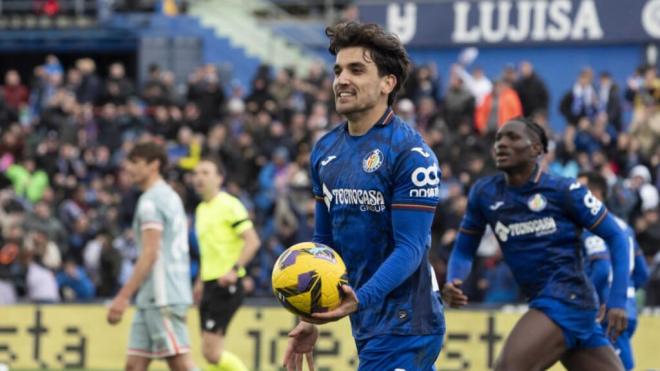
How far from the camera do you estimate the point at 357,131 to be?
6945 mm

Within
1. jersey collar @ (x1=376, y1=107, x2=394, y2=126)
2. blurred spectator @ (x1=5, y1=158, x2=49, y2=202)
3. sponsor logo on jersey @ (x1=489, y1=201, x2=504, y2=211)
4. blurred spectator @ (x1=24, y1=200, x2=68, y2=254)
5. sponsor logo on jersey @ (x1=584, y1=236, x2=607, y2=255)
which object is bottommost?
blurred spectator @ (x1=24, y1=200, x2=68, y2=254)

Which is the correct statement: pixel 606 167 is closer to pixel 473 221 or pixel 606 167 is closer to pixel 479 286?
pixel 479 286

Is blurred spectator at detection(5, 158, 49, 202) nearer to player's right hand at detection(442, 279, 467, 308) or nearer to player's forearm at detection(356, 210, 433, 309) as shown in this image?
player's right hand at detection(442, 279, 467, 308)

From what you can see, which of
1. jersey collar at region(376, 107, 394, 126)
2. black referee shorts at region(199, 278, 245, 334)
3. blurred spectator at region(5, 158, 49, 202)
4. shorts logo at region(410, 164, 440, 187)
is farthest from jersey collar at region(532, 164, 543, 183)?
blurred spectator at region(5, 158, 49, 202)

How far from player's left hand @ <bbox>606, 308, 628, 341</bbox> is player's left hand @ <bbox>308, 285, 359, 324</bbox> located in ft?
10.5

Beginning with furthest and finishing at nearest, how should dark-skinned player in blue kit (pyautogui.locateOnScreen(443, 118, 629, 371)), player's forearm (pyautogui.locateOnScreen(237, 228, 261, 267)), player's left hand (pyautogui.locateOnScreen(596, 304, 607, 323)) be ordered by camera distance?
player's forearm (pyautogui.locateOnScreen(237, 228, 261, 267)), player's left hand (pyautogui.locateOnScreen(596, 304, 607, 323)), dark-skinned player in blue kit (pyautogui.locateOnScreen(443, 118, 629, 371))

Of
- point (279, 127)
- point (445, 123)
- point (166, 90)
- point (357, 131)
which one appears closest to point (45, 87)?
point (166, 90)

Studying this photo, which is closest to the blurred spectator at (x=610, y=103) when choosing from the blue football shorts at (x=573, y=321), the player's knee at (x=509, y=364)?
the blue football shorts at (x=573, y=321)

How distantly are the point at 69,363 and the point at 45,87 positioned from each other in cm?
1009

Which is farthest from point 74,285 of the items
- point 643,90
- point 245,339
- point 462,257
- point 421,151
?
point 421,151

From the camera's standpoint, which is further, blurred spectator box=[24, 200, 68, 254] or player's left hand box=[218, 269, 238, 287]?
blurred spectator box=[24, 200, 68, 254]

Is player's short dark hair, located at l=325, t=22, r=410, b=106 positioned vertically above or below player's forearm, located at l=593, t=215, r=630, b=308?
above

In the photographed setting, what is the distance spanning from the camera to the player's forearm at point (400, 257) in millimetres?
6523

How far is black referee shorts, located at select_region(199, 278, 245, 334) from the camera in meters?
12.4
